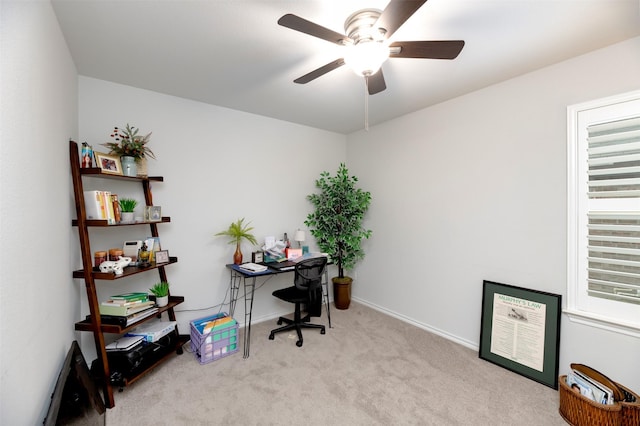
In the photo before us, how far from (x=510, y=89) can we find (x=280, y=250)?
284 centimetres

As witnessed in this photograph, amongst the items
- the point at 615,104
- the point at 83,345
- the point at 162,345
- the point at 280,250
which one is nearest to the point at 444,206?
the point at 615,104

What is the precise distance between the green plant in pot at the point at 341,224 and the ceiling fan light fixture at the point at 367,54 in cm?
215

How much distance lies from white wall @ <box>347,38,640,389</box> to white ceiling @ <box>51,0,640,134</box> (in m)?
0.22

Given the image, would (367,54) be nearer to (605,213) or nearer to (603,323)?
(605,213)

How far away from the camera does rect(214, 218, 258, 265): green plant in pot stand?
2.93 m

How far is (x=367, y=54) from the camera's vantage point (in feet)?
4.60

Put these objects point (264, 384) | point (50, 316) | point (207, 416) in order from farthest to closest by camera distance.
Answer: point (264, 384) → point (207, 416) → point (50, 316)

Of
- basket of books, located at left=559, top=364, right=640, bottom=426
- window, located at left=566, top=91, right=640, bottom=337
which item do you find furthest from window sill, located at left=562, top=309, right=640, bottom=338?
basket of books, located at left=559, top=364, right=640, bottom=426

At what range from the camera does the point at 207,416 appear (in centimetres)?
179

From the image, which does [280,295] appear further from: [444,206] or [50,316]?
[444,206]

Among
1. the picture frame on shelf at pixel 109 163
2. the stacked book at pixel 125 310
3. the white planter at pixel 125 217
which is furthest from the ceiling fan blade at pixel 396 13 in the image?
the stacked book at pixel 125 310

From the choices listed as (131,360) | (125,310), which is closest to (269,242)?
(125,310)

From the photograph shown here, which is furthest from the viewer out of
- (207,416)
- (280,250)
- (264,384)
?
(280,250)

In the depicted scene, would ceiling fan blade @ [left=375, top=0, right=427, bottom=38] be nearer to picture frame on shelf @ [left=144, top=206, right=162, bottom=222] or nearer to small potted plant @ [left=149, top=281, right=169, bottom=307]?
picture frame on shelf @ [left=144, top=206, right=162, bottom=222]
